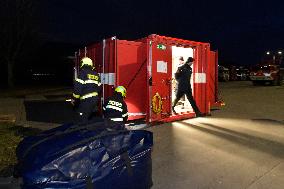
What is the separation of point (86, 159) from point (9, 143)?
467 centimetres

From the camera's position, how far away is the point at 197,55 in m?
11.9

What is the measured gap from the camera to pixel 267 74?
1125 inches

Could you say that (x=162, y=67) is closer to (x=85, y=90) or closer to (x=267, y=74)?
(x=85, y=90)

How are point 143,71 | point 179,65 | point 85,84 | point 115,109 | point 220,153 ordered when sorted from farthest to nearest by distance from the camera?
point 179,65 → point 143,71 → point 85,84 → point 220,153 → point 115,109

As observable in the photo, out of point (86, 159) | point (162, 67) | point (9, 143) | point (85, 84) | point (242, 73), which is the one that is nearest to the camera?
point (86, 159)

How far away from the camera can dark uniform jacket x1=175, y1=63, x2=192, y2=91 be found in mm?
11203

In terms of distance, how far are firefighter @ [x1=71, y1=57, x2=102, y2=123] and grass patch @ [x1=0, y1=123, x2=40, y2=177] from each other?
1448mm

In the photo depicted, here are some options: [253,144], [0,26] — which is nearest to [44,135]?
[253,144]

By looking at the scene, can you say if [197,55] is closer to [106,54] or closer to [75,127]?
[106,54]

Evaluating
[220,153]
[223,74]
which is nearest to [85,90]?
[220,153]

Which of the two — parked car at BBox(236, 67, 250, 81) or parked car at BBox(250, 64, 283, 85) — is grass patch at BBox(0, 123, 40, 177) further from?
parked car at BBox(236, 67, 250, 81)

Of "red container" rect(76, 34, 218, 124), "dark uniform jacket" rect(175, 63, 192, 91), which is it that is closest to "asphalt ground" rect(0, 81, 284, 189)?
"red container" rect(76, 34, 218, 124)

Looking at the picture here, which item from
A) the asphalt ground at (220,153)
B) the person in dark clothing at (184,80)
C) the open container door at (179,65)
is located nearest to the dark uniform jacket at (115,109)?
the asphalt ground at (220,153)

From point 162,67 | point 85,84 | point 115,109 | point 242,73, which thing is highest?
point 242,73
